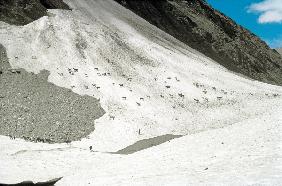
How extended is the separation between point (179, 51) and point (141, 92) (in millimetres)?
17909

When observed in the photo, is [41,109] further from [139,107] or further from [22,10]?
[22,10]

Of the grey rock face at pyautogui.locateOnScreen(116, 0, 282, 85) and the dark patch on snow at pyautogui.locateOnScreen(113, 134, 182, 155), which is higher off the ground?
the grey rock face at pyautogui.locateOnScreen(116, 0, 282, 85)

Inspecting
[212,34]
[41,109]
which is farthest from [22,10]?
[212,34]

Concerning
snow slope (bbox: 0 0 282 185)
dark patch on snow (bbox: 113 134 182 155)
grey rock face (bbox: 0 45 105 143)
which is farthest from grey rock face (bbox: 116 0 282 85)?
dark patch on snow (bbox: 113 134 182 155)

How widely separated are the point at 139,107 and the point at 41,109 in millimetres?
9969

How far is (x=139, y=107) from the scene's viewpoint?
44219 millimetres

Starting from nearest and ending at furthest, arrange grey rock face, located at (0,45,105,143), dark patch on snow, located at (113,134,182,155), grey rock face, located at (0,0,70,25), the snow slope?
the snow slope → dark patch on snow, located at (113,134,182,155) → grey rock face, located at (0,45,105,143) → grey rock face, located at (0,0,70,25)

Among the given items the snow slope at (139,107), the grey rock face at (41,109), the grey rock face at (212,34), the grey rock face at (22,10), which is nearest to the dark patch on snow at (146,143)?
the snow slope at (139,107)

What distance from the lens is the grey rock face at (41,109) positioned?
35.4 m

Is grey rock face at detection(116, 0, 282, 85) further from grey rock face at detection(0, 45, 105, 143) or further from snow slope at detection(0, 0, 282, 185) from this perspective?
grey rock face at detection(0, 45, 105, 143)

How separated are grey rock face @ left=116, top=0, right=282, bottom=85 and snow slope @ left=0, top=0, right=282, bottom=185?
6.67m

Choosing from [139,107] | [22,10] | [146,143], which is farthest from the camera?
[22,10]

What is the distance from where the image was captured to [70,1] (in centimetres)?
6656

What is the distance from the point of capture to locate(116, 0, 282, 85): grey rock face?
250ft
